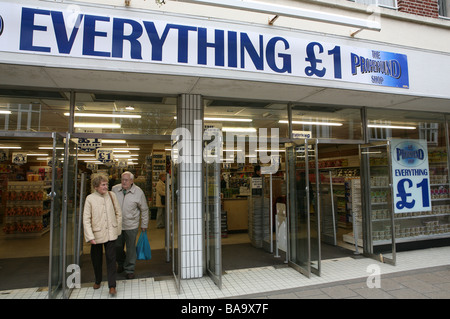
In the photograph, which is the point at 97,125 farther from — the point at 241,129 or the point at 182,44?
the point at 241,129

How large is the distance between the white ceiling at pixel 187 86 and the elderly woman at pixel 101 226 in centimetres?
149

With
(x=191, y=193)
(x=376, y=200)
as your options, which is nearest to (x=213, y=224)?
(x=191, y=193)

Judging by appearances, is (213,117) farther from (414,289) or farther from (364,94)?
(414,289)

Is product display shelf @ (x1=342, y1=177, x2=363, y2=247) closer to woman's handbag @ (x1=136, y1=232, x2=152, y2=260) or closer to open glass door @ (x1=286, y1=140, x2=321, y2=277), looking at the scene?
open glass door @ (x1=286, y1=140, x2=321, y2=277)

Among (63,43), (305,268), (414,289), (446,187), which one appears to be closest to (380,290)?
(414,289)

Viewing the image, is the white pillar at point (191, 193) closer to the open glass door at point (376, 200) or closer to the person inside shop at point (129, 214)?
the person inside shop at point (129, 214)

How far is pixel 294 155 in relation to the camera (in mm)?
5449

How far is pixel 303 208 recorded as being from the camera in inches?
207

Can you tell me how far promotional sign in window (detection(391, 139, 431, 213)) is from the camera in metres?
6.50

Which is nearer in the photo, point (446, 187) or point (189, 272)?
point (189, 272)

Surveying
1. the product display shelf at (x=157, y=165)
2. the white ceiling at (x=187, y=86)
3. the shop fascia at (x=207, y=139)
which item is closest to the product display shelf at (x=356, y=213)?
the white ceiling at (x=187, y=86)

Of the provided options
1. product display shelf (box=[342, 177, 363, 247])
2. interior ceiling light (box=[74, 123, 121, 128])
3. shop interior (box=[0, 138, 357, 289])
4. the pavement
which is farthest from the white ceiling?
the pavement

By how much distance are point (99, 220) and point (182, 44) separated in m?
2.77

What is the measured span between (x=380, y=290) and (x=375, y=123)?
143 inches
